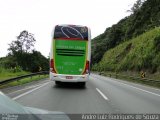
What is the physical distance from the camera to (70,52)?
69.8 ft

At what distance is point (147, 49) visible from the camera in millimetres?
47500

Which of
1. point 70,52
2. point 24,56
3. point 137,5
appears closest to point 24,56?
point 24,56

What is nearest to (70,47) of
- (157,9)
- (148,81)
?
(148,81)

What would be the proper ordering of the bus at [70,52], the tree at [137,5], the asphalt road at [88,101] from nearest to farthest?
1. the asphalt road at [88,101]
2. the bus at [70,52]
3. the tree at [137,5]

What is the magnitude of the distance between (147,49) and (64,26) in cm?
2814

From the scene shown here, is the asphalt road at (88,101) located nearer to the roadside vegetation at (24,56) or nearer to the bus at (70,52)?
the bus at (70,52)

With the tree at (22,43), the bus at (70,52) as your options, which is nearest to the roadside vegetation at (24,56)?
the tree at (22,43)

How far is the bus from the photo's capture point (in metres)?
21.0

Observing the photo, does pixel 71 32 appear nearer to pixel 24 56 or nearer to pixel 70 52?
pixel 70 52

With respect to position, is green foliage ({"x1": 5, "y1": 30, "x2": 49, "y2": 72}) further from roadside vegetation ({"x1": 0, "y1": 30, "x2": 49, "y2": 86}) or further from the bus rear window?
the bus rear window

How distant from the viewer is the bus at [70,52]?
21.0 meters

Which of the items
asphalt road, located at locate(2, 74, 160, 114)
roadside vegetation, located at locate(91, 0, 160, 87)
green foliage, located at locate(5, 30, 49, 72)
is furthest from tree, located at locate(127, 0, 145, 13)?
asphalt road, located at locate(2, 74, 160, 114)

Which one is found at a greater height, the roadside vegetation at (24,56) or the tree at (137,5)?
the tree at (137,5)

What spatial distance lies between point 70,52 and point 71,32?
4.04ft
